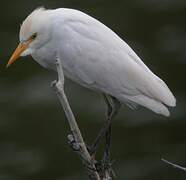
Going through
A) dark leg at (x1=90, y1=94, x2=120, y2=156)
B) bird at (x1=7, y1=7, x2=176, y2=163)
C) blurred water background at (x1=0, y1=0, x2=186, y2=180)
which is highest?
bird at (x1=7, y1=7, x2=176, y2=163)

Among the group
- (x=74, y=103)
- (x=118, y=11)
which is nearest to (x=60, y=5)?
(x=118, y=11)

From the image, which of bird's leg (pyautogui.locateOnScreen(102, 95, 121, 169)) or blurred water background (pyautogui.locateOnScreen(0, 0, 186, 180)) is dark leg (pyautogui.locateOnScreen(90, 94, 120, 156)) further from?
blurred water background (pyautogui.locateOnScreen(0, 0, 186, 180))

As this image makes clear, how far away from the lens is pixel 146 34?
11719 mm

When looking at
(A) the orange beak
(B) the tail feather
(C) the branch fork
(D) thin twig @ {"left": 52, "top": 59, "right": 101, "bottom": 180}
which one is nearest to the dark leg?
(B) the tail feather

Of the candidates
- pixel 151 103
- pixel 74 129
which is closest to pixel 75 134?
pixel 74 129

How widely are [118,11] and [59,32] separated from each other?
18.4ft

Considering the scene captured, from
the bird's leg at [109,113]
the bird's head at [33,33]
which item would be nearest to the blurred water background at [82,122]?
the bird's leg at [109,113]

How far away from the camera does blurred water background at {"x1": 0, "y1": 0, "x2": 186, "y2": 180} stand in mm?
10250

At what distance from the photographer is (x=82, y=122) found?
10.5m

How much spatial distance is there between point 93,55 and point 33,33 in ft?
1.45

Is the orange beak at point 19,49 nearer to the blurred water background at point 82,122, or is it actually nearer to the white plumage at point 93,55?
the white plumage at point 93,55

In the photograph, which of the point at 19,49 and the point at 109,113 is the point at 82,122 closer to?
the point at 109,113

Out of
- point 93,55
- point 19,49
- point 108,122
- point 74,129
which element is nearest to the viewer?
point 74,129

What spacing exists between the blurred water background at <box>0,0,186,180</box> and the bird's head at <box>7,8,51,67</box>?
3.40 m
